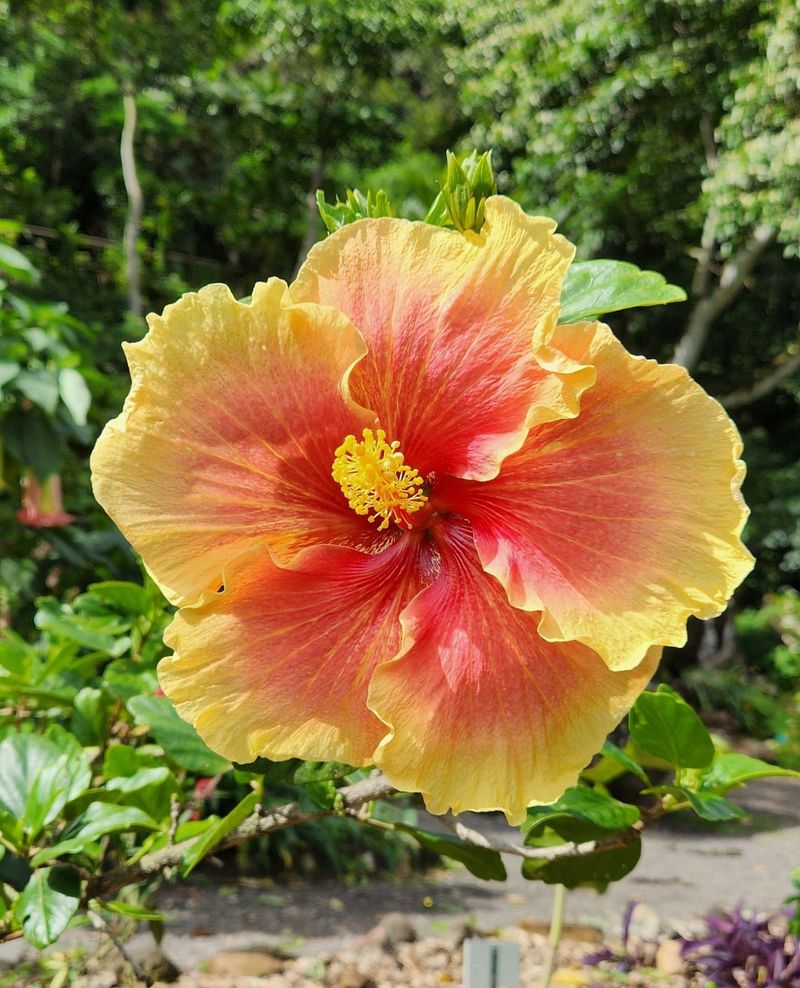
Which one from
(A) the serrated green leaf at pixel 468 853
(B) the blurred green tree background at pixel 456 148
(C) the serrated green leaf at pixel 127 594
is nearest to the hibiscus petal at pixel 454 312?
(A) the serrated green leaf at pixel 468 853

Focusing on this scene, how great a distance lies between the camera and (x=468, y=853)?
0.78 meters

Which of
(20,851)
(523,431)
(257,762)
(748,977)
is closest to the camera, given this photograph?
(523,431)

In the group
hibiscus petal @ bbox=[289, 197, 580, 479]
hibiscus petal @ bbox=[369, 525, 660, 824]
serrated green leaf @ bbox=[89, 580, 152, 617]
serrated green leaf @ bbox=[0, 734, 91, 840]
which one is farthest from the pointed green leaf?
serrated green leaf @ bbox=[89, 580, 152, 617]

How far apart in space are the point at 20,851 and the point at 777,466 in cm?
841

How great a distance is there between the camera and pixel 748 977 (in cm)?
219

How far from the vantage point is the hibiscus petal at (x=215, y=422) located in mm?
500

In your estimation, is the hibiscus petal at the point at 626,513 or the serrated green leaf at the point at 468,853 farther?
the serrated green leaf at the point at 468,853

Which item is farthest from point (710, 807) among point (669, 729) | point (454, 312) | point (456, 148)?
point (456, 148)

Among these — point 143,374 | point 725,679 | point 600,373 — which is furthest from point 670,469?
point 725,679

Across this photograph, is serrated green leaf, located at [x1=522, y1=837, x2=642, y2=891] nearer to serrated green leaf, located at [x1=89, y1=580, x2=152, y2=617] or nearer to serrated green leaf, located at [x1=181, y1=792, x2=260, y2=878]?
serrated green leaf, located at [x1=181, y1=792, x2=260, y2=878]

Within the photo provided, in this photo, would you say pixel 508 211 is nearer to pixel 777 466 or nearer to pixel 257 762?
pixel 257 762

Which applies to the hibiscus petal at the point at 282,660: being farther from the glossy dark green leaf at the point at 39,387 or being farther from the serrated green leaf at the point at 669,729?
the glossy dark green leaf at the point at 39,387

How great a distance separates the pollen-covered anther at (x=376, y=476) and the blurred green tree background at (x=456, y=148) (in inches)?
192

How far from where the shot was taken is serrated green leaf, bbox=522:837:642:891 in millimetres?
793
